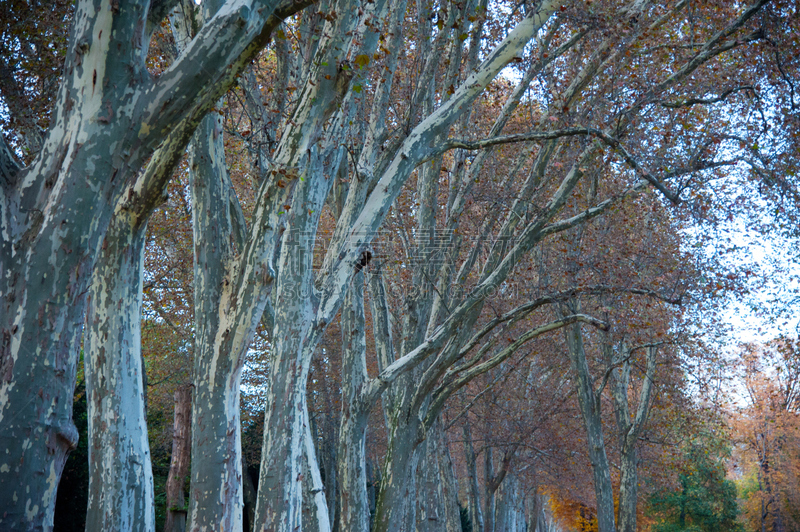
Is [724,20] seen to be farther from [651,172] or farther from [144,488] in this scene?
[144,488]

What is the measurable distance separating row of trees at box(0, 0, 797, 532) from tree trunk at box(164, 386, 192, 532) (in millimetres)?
2988

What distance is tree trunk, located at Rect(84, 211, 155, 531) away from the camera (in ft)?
14.7

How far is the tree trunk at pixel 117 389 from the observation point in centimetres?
447

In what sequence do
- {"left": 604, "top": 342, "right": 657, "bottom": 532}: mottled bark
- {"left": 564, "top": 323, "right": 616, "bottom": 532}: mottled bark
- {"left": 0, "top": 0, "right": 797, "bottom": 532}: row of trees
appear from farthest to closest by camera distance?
{"left": 604, "top": 342, "right": 657, "bottom": 532}: mottled bark
{"left": 564, "top": 323, "right": 616, "bottom": 532}: mottled bark
{"left": 0, "top": 0, "right": 797, "bottom": 532}: row of trees

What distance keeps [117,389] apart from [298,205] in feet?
7.10

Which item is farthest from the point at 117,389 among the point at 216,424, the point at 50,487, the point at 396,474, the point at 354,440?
the point at 396,474

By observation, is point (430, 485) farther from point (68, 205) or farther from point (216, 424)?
point (68, 205)

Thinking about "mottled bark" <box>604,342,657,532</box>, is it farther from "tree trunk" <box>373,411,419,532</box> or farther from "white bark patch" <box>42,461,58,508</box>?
"white bark patch" <box>42,461,58,508</box>

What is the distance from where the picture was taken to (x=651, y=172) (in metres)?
6.94

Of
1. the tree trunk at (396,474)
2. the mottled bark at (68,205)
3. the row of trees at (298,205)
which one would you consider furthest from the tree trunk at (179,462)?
the mottled bark at (68,205)

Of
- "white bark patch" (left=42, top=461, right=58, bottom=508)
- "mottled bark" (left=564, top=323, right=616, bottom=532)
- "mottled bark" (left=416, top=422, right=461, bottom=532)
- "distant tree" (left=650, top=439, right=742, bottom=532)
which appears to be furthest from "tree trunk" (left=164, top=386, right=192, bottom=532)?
"distant tree" (left=650, top=439, right=742, bottom=532)

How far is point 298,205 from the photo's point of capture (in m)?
5.62

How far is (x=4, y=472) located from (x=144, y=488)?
2.03 m

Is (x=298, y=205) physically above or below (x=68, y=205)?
above
